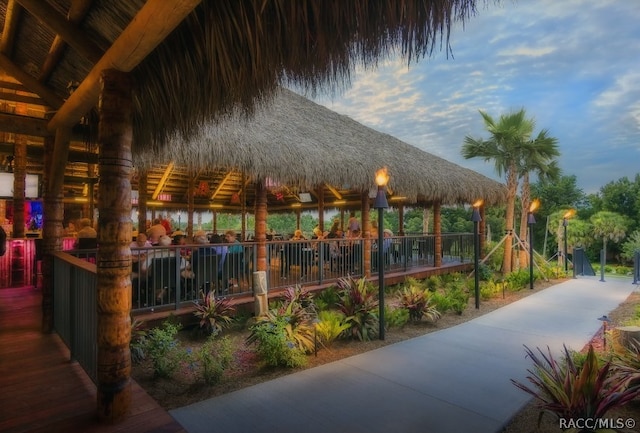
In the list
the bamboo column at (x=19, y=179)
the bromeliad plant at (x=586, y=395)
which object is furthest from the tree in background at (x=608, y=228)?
the bamboo column at (x=19, y=179)

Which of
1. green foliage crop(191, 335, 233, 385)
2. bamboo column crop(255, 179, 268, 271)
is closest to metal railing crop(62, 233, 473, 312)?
bamboo column crop(255, 179, 268, 271)

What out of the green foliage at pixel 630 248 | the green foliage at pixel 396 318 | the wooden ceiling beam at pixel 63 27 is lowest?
the green foliage at pixel 630 248

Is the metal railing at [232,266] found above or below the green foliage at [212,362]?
above

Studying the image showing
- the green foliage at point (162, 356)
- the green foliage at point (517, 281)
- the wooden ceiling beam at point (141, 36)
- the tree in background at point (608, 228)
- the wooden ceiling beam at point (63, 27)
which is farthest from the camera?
the tree in background at point (608, 228)

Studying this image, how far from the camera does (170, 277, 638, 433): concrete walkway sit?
2.88 metres

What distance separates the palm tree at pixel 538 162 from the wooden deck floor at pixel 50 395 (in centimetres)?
1449

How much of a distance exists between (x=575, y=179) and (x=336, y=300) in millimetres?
43002

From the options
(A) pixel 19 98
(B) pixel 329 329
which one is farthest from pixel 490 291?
(A) pixel 19 98

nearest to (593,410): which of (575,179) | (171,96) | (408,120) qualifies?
(171,96)

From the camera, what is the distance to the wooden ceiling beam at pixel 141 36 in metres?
1.81

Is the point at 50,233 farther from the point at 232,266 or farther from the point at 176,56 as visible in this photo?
the point at 176,56

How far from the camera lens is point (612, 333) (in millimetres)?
5273

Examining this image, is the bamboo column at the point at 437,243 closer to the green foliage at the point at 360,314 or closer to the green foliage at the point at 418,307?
the green foliage at the point at 418,307

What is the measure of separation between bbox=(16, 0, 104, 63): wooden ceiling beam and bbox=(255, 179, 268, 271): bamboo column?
4297mm
